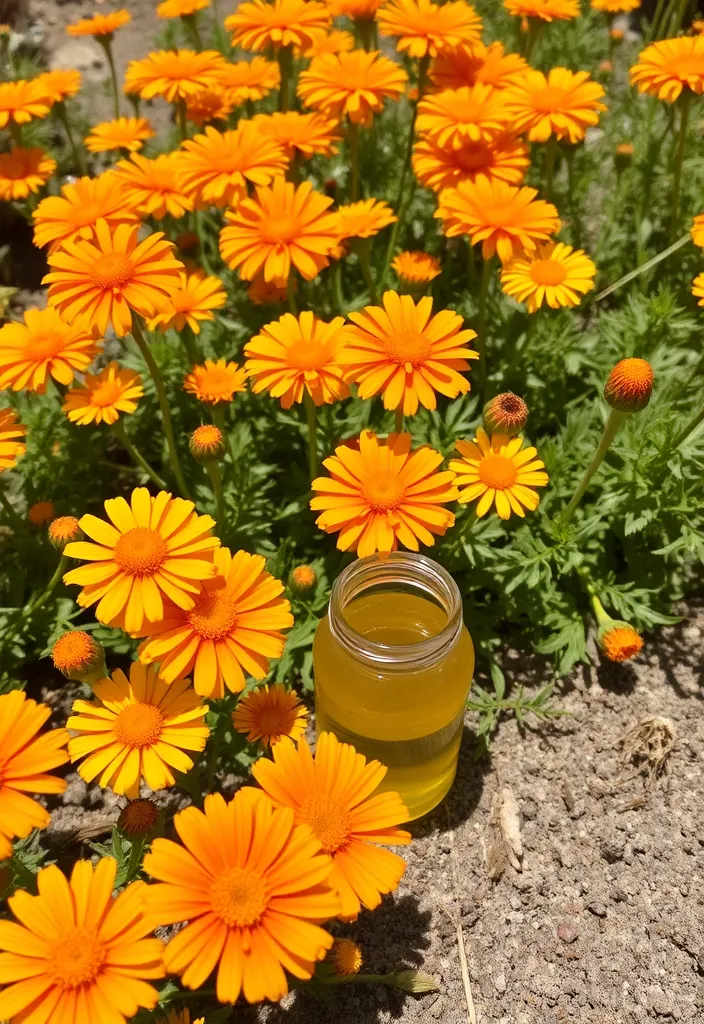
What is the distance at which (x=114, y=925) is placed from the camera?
4.58 feet

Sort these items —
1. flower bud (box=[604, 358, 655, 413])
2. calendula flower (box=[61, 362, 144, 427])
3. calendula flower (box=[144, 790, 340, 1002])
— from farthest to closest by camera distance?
calendula flower (box=[61, 362, 144, 427]) < flower bud (box=[604, 358, 655, 413]) < calendula flower (box=[144, 790, 340, 1002])

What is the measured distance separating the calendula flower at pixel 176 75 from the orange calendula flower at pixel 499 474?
5.71 ft

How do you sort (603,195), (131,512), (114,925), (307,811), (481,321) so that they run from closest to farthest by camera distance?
(114,925), (307,811), (131,512), (481,321), (603,195)

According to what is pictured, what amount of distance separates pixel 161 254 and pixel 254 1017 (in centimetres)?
200

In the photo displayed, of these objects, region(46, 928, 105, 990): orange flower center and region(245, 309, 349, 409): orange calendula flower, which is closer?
A: region(46, 928, 105, 990): orange flower center

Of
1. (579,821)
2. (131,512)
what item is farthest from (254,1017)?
(131,512)

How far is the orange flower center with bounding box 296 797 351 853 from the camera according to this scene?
1554 mm

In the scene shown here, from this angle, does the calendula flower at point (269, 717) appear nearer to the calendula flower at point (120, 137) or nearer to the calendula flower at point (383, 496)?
the calendula flower at point (383, 496)

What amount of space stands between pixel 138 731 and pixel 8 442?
0.83 meters

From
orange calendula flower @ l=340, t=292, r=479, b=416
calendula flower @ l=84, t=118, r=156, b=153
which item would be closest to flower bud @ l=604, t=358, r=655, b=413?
orange calendula flower @ l=340, t=292, r=479, b=416

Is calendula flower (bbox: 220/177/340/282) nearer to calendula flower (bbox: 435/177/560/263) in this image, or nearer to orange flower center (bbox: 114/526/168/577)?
calendula flower (bbox: 435/177/560/263)

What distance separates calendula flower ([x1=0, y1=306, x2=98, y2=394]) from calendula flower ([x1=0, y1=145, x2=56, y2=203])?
0.79 m

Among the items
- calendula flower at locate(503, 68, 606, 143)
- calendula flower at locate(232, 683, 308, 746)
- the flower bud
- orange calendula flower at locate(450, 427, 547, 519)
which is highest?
calendula flower at locate(503, 68, 606, 143)

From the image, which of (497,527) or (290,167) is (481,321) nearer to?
(497,527)
